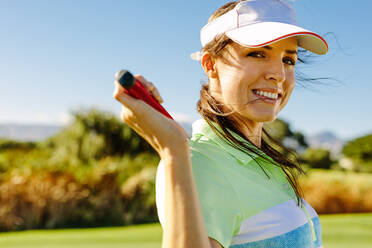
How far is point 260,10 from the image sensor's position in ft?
4.35

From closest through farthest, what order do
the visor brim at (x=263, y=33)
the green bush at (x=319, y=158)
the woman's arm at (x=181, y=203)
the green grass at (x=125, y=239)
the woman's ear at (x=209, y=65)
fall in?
the woman's arm at (x=181, y=203), the visor brim at (x=263, y=33), the woman's ear at (x=209, y=65), the green grass at (x=125, y=239), the green bush at (x=319, y=158)

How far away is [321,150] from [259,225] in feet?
73.8

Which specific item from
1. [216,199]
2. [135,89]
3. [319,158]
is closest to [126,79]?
[135,89]

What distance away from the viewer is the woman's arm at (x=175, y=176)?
0.86 m

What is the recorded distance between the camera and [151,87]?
0.95 metres

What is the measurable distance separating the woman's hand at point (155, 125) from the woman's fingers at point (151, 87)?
6 cm

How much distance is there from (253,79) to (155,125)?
19.3 inches

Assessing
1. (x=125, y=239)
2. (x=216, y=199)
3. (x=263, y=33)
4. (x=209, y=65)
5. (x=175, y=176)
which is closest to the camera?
(x=175, y=176)

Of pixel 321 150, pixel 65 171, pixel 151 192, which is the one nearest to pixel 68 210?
pixel 65 171

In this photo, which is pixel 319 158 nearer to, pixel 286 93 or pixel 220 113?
pixel 286 93

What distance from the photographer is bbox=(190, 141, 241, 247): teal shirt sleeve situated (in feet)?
3.11

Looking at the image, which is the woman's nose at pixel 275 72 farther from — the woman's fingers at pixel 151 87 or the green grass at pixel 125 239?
the green grass at pixel 125 239

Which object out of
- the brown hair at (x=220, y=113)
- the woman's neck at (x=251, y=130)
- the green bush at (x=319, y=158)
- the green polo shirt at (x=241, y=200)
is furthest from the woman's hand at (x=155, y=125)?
the green bush at (x=319, y=158)

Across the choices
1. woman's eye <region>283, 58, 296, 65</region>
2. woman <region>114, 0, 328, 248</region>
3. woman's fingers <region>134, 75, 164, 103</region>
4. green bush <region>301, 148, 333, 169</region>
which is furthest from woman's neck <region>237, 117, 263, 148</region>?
green bush <region>301, 148, 333, 169</region>
